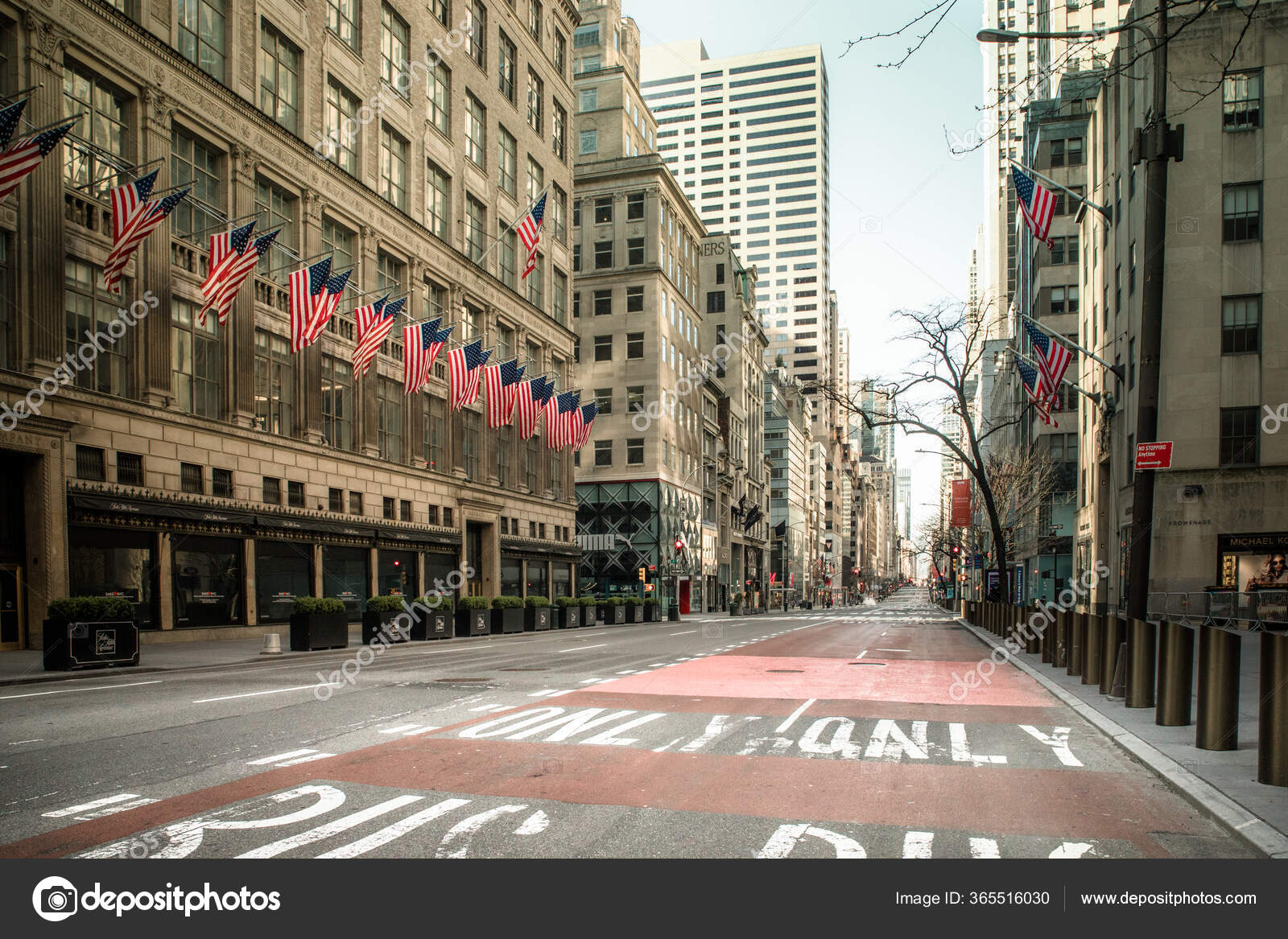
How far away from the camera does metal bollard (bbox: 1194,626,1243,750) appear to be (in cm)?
960

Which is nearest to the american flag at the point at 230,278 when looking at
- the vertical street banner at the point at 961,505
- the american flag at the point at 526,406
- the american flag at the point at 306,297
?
the american flag at the point at 306,297

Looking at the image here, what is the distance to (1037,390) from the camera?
97.7 ft

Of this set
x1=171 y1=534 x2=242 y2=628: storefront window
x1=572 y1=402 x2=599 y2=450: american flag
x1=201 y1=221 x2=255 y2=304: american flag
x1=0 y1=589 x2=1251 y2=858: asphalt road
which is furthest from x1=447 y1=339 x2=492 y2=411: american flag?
x1=0 y1=589 x2=1251 y2=858: asphalt road

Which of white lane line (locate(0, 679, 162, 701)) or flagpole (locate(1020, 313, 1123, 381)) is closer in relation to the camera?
white lane line (locate(0, 679, 162, 701))


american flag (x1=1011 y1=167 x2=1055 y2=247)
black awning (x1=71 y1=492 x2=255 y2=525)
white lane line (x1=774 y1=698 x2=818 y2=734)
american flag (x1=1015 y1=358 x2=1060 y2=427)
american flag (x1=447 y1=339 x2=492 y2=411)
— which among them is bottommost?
white lane line (x1=774 y1=698 x2=818 y2=734)

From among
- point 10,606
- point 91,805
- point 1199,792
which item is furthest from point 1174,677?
point 10,606

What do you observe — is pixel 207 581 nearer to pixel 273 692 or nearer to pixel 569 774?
pixel 273 692

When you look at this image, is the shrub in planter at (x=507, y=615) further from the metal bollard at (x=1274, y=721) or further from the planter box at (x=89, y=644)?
the metal bollard at (x=1274, y=721)

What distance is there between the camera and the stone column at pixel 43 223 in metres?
25.3

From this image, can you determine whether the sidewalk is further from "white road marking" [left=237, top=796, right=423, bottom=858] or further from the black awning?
"white road marking" [left=237, top=796, right=423, bottom=858]

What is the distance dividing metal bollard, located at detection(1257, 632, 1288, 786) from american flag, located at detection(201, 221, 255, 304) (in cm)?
2623

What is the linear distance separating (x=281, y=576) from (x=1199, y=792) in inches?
1289

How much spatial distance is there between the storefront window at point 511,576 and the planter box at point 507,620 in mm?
15601
